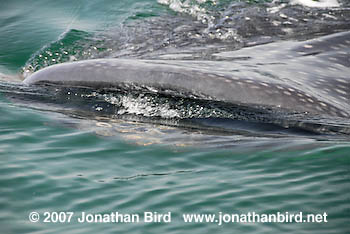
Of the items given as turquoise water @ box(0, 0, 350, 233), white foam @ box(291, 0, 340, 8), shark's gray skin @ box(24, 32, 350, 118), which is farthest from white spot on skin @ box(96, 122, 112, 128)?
white foam @ box(291, 0, 340, 8)

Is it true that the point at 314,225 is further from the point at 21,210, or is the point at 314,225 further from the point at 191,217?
the point at 21,210

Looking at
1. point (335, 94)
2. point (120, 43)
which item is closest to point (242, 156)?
point (335, 94)

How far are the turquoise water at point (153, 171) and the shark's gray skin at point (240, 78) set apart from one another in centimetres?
25

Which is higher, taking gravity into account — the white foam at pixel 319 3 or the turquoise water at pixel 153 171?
the white foam at pixel 319 3

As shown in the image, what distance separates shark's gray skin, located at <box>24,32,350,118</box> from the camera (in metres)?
4.81

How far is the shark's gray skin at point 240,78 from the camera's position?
481 centimetres

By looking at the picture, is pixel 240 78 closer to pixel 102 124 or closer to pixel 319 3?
pixel 102 124

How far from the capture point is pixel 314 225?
3.27 metres

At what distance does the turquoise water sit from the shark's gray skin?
0.82ft

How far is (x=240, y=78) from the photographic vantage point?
4.93 meters

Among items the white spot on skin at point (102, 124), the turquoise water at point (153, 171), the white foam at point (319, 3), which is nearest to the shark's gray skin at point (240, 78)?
the turquoise water at point (153, 171)

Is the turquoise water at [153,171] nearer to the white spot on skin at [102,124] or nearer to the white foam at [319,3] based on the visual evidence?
the white spot on skin at [102,124]

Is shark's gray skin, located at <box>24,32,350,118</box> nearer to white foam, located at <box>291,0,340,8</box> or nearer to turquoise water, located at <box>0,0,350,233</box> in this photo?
turquoise water, located at <box>0,0,350,233</box>

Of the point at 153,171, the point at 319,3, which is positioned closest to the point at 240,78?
the point at 153,171
